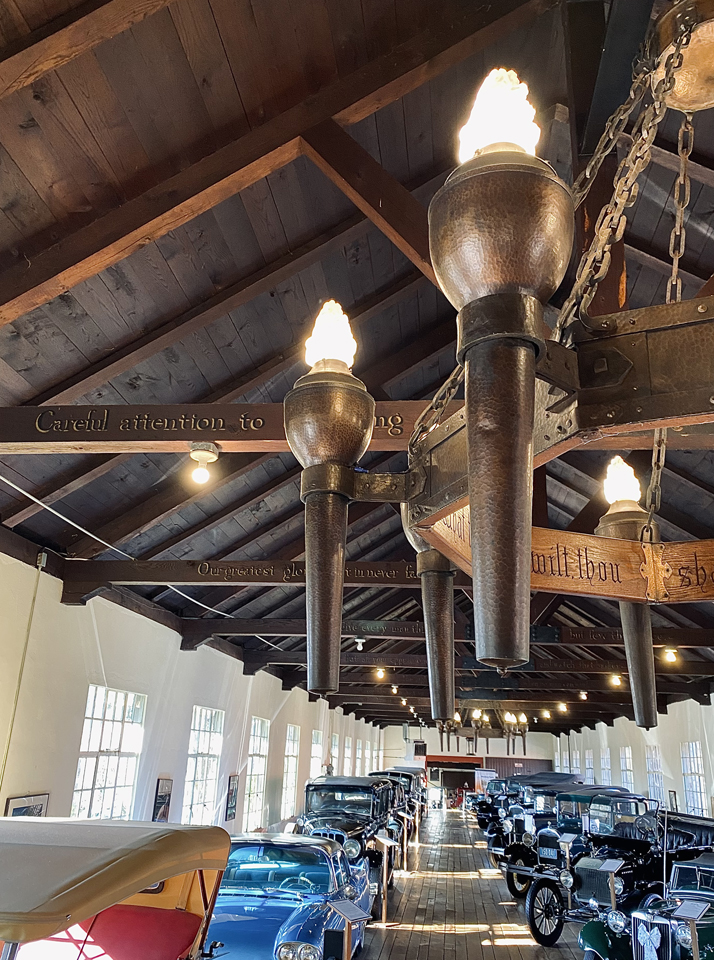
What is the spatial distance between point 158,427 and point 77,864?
103 inches

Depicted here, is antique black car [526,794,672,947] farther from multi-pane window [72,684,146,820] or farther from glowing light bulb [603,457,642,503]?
glowing light bulb [603,457,642,503]

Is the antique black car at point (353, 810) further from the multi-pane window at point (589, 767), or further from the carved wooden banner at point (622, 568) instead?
the multi-pane window at point (589, 767)

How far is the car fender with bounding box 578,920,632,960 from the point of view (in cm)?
605

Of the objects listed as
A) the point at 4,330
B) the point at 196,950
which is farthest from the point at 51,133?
the point at 196,950

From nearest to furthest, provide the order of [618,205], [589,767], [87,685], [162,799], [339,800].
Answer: [618,205], [87,685], [162,799], [339,800], [589,767]

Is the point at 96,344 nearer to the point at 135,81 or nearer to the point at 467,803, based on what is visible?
the point at 135,81

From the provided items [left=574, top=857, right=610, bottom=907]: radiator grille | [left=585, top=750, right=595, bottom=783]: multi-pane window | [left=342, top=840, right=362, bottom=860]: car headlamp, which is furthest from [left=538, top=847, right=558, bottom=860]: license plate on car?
[left=585, top=750, right=595, bottom=783]: multi-pane window

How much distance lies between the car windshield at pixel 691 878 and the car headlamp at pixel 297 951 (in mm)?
3505

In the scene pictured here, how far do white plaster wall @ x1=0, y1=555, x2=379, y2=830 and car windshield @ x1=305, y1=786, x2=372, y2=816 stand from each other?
163 centimetres

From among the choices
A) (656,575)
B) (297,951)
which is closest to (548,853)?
(297,951)

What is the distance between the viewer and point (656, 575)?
6.12ft

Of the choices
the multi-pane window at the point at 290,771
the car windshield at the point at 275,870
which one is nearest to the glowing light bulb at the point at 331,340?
the car windshield at the point at 275,870

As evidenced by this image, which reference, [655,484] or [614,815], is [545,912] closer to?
[614,815]

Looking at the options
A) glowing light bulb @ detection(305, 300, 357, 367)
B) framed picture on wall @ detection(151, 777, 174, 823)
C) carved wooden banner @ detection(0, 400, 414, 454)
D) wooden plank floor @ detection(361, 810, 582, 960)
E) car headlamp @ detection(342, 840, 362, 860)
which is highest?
carved wooden banner @ detection(0, 400, 414, 454)
